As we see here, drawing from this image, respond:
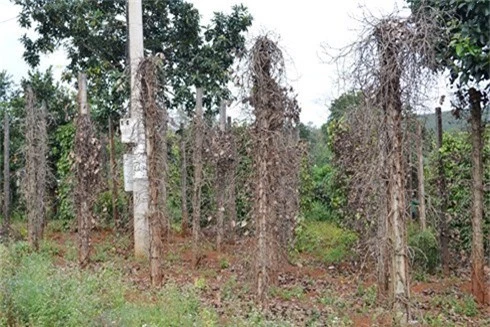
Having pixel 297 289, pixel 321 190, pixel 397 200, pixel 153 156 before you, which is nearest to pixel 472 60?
pixel 397 200

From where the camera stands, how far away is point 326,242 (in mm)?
10148

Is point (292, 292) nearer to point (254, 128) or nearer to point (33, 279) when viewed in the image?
point (254, 128)

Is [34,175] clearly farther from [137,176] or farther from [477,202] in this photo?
[477,202]

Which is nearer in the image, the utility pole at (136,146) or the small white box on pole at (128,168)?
the utility pole at (136,146)

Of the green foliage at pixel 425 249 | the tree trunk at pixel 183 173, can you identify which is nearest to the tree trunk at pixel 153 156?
the tree trunk at pixel 183 173

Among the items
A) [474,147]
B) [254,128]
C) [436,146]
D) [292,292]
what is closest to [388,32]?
[254,128]

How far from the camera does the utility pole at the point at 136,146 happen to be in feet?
24.0

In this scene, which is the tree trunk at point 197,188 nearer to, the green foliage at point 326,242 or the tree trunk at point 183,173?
the tree trunk at point 183,173

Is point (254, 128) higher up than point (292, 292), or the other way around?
point (254, 128)

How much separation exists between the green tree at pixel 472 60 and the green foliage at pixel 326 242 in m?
2.81

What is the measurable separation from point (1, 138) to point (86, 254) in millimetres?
7256

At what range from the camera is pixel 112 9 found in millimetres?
10945

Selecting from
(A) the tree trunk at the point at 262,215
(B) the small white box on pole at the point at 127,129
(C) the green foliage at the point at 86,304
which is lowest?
(C) the green foliage at the point at 86,304

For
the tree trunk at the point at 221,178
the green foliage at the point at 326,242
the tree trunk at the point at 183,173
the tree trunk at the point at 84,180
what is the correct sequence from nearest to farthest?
the tree trunk at the point at 84,180 < the tree trunk at the point at 221,178 < the green foliage at the point at 326,242 < the tree trunk at the point at 183,173
